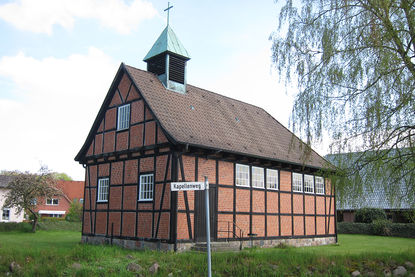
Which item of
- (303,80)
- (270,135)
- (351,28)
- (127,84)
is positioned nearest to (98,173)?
(127,84)

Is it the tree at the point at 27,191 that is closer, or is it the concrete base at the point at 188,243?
the concrete base at the point at 188,243

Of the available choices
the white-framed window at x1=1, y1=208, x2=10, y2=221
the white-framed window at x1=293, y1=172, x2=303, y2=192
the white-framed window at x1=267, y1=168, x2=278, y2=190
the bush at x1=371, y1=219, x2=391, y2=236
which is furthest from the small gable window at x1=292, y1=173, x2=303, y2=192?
the white-framed window at x1=1, y1=208, x2=10, y2=221

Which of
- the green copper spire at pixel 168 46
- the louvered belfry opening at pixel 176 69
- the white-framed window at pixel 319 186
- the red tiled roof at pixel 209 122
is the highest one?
the green copper spire at pixel 168 46

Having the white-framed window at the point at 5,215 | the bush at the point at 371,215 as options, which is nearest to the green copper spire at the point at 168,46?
the bush at the point at 371,215

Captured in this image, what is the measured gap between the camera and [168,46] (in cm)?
1944

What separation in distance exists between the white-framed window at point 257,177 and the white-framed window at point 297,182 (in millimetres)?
2624

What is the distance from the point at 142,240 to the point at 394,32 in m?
11.5

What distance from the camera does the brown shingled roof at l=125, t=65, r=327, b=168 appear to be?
1641cm

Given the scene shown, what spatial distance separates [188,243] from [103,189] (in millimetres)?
5871

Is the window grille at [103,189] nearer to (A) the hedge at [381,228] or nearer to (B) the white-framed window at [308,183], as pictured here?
(B) the white-framed window at [308,183]

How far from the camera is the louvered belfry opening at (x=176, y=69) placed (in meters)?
19.6

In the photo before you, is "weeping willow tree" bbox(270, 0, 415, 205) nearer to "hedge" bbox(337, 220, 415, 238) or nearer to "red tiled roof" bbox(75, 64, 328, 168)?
"red tiled roof" bbox(75, 64, 328, 168)

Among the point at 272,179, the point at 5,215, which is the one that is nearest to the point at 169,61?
the point at 272,179

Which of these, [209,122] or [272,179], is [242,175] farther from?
[209,122]
